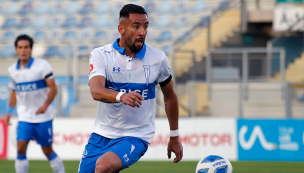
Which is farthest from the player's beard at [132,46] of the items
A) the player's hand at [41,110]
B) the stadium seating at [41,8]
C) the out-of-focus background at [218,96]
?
the stadium seating at [41,8]

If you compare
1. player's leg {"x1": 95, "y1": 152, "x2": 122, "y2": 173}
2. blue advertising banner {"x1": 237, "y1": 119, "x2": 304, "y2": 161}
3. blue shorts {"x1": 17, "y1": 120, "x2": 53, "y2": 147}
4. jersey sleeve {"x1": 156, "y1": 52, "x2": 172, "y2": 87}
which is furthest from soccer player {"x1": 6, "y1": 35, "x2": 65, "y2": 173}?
blue advertising banner {"x1": 237, "y1": 119, "x2": 304, "y2": 161}

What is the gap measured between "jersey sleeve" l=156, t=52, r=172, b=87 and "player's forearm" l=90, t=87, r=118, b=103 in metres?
0.80

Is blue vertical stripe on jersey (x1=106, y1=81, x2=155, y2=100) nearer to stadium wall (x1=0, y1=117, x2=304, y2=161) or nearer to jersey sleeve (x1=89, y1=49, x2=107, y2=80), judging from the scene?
jersey sleeve (x1=89, y1=49, x2=107, y2=80)

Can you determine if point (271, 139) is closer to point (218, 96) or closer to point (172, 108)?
point (218, 96)

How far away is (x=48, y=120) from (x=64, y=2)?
12.6 metres

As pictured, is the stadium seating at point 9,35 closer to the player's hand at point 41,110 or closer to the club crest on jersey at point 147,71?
the player's hand at point 41,110

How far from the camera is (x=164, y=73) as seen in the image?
4.40 m

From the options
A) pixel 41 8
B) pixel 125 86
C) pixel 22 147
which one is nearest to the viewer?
pixel 125 86

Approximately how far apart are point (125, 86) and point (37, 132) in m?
3.61

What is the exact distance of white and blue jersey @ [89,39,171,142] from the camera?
412cm

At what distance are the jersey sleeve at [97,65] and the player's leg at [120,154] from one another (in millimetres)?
630

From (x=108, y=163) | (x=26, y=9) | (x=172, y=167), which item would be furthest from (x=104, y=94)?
(x=26, y=9)

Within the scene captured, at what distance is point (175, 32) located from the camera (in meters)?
16.9

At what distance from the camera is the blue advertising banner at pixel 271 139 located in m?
11.5
